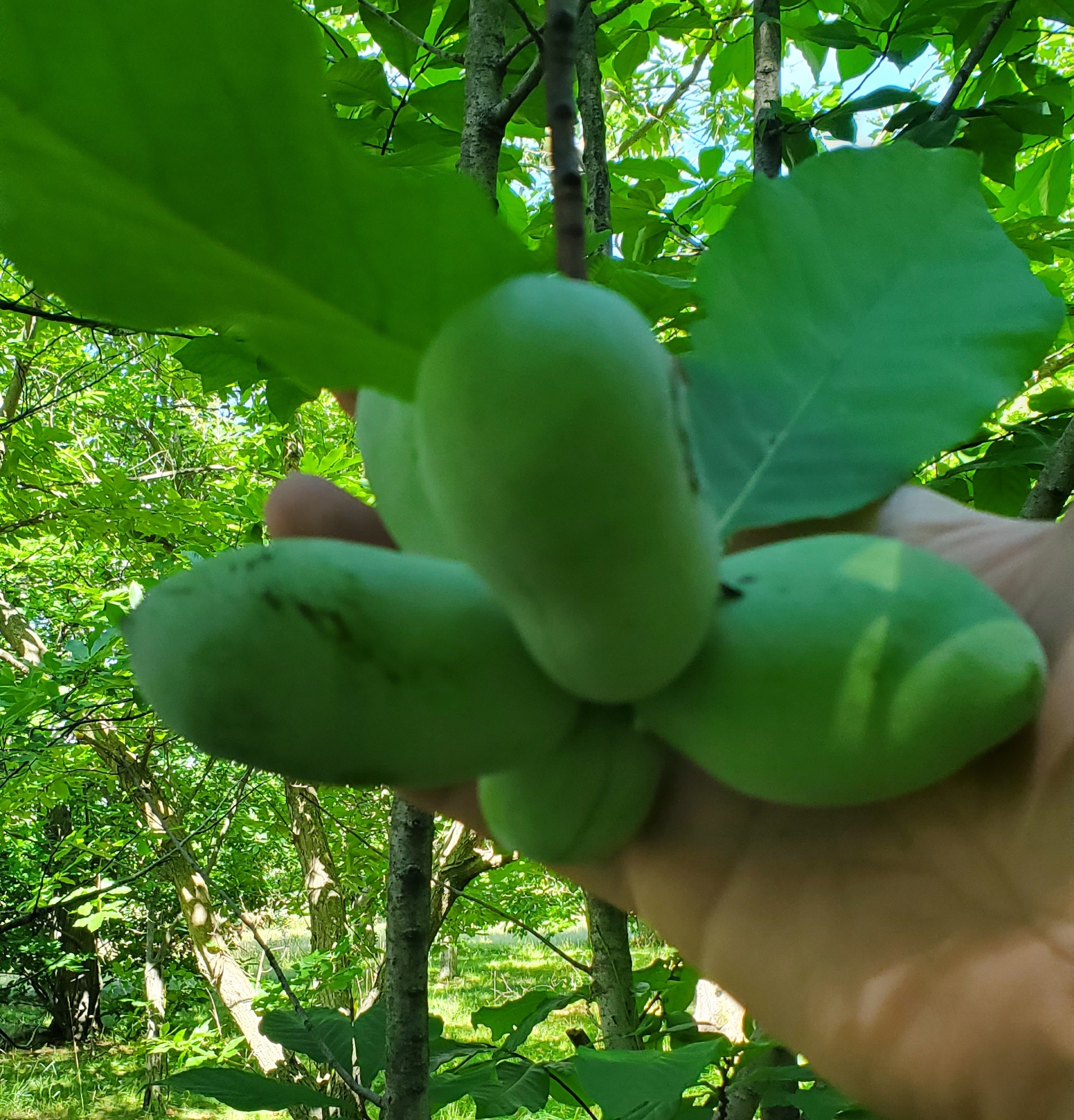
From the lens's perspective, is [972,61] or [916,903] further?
[972,61]

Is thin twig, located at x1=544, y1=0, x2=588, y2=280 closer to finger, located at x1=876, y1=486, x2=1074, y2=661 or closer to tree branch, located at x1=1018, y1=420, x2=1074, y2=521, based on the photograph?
finger, located at x1=876, y1=486, x2=1074, y2=661

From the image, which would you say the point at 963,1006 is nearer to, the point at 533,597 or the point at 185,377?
the point at 533,597

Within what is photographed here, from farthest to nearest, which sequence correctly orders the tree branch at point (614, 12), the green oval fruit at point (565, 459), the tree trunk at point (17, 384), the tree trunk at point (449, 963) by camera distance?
the tree trunk at point (449, 963)
the tree trunk at point (17, 384)
the tree branch at point (614, 12)
the green oval fruit at point (565, 459)

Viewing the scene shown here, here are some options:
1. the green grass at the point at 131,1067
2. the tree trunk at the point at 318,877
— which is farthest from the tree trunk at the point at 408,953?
the tree trunk at the point at 318,877

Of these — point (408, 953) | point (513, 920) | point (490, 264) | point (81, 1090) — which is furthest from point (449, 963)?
point (490, 264)

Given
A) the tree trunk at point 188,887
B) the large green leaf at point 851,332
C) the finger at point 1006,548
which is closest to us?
the large green leaf at point 851,332

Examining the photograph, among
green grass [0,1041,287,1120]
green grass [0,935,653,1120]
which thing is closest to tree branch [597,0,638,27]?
green grass [0,935,653,1120]

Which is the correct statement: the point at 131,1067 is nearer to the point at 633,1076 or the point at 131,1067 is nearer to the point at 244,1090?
the point at 244,1090

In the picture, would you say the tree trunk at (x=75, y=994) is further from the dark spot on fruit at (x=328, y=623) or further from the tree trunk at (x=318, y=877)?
the dark spot on fruit at (x=328, y=623)
